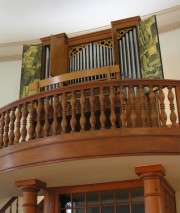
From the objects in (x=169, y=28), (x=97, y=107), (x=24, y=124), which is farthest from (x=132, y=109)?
(x=169, y=28)

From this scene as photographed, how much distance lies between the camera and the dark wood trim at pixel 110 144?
15.3 feet

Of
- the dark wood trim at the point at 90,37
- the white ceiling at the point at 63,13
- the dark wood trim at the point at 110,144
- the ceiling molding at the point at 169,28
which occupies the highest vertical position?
the white ceiling at the point at 63,13

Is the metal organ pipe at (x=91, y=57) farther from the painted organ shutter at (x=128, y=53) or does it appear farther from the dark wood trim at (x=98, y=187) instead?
the dark wood trim at (x=98, y=187)

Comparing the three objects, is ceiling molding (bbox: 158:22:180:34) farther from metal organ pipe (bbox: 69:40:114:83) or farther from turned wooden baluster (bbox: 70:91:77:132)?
turned wooden baluster (bbox: 70:91:77:132)

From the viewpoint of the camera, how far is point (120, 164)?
508cm

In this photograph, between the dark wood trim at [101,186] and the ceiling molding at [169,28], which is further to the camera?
the ceiling molding at [169,28]

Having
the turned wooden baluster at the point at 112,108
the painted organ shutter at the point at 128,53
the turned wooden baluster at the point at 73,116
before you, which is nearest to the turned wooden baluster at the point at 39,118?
the turned wooden baluster at the point at 73,116

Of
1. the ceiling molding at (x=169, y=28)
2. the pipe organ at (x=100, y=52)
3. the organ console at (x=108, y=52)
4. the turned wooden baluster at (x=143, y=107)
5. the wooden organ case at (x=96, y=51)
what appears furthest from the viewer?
the ceiling molding at (x=169, y=28)

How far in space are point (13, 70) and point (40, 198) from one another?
10.1 ft

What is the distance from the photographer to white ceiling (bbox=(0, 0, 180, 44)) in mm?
7594

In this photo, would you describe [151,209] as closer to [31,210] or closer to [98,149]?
[98,149]

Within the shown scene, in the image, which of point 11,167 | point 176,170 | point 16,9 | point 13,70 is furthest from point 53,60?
point 176,170

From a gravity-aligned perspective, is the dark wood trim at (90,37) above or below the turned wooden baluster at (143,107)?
above

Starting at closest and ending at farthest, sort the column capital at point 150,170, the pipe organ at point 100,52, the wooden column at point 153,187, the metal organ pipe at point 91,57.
Result: the wooden column at point 153,187 < the column capital at point 150,170 < the pipe organ at point 100,52 < the metal organ pipe at point 91,57
